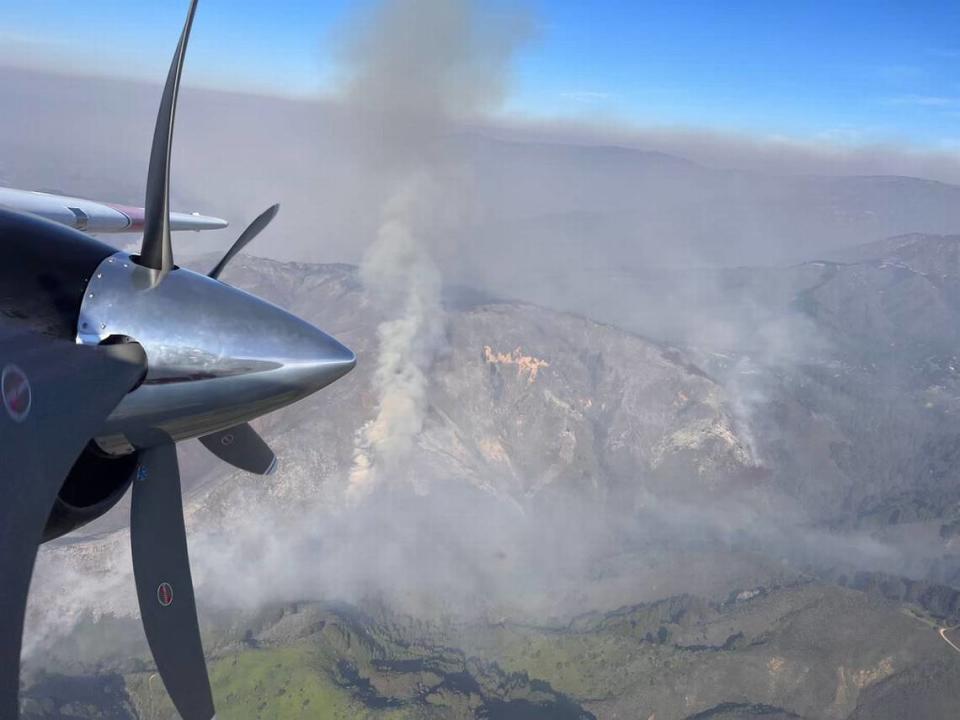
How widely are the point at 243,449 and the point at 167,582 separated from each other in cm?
336

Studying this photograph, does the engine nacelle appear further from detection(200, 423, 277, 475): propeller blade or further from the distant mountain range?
the distant mountain range

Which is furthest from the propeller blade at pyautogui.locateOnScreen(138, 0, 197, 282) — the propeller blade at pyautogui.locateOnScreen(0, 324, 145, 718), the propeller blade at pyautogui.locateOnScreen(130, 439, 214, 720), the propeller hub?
the propeller blade at pyautogui.locateOnScreen(130, 439, 214, 720)

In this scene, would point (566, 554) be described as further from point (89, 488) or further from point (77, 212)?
point (89, 488)

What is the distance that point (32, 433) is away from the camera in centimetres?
622

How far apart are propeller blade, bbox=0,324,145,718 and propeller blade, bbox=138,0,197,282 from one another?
1.58 m

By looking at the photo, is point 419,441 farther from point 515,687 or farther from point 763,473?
point 763,473

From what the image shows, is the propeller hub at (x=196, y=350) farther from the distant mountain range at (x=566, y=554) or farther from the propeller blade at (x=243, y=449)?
the distant mountain range at (x=566, y=554)

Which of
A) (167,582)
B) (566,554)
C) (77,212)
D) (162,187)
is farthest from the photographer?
(566,554)

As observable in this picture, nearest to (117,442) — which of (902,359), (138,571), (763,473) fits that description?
(138,571)

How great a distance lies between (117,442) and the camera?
28.7 ft

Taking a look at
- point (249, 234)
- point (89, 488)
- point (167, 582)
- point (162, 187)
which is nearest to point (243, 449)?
point (167, 582)

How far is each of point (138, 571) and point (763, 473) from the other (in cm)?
12453

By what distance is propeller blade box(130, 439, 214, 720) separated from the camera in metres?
9.21

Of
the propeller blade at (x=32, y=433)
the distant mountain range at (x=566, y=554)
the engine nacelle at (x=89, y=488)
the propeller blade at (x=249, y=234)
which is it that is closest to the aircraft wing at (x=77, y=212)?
the propeller blade at (x=249, y=234)
